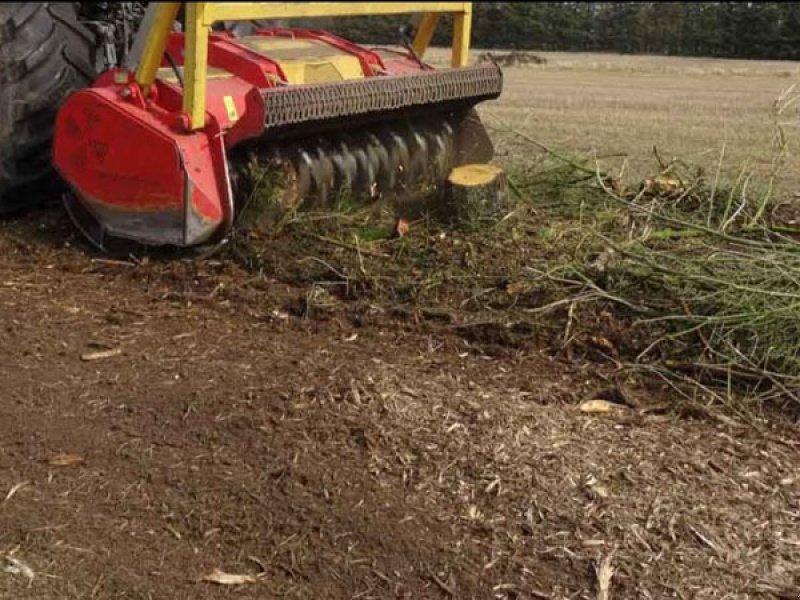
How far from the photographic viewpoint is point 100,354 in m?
3.83

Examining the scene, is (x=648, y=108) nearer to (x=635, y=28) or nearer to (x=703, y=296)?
(x=703, y=296)

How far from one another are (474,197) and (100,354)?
6.77 ft

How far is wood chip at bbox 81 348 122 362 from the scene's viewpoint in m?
3.79

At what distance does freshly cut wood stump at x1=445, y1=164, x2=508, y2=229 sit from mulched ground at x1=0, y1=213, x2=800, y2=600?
1.31 m

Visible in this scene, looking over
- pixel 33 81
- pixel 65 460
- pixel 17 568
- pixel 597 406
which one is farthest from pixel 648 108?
pixel 17 568

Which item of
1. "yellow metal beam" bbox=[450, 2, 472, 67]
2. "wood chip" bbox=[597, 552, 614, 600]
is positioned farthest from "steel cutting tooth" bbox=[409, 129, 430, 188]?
"wood chip" bbox=[597, 552, 614, 600]

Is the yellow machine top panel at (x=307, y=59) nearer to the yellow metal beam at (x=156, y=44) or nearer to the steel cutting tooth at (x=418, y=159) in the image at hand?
the steel cutting tooth at (x=418, y=159)

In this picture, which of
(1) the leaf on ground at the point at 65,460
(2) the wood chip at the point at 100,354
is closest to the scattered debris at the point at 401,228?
(2) the wood chip at the point at 100,354

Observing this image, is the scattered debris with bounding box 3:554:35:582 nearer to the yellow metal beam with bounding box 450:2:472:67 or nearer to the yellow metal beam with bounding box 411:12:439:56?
the yellow metal beam with bounding box 450:2:472:67

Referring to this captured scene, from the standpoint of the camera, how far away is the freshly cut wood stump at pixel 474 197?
527 centimetres

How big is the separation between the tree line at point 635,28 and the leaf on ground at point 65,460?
1711 cm

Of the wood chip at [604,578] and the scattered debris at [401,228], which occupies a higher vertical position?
the wood chip at [604,578]

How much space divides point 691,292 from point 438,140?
197cm

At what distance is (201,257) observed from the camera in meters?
4.79
